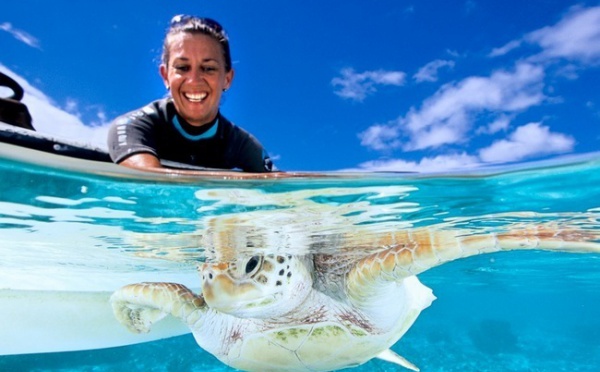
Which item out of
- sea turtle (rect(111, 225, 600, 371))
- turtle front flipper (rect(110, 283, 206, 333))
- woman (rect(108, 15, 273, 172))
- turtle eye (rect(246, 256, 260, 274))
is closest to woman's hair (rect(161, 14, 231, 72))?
woman (rect(108, 15, 273, 172))

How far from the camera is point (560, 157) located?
4543 mm

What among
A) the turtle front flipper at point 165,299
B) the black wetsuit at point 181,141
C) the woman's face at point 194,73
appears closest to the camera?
the black wetsuit at point 181,141

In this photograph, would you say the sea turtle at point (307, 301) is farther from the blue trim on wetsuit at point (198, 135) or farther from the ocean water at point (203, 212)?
the blue trim on wetsuit at point (198, 135)

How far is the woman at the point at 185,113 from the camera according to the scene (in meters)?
3.59

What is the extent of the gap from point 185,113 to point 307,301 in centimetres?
264

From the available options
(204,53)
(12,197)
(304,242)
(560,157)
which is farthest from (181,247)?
(560,157)

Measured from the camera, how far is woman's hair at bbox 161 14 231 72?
12.6ft

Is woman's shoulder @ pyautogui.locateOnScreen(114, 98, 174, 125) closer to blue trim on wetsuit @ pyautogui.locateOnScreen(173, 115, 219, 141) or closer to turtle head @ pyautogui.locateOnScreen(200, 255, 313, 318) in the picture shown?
blue trim on wetsuit @ pyautogui.locateOnScreen(173, 115, 219, 141)

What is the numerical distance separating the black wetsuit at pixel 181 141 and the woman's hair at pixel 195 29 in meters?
0.55

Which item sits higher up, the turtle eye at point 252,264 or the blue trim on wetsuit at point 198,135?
the blue trim on wetsuit at point 198,135

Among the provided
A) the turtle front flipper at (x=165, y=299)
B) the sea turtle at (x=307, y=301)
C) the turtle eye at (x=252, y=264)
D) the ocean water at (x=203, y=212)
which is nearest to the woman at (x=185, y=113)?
the ocean water at (x=203, y=212)

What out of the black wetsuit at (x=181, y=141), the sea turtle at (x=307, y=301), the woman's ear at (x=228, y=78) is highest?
the woman's ear at (x=228, y=78)

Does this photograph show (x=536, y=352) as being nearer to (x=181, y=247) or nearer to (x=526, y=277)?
(x=526, y=277)

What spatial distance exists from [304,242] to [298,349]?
1811mm
